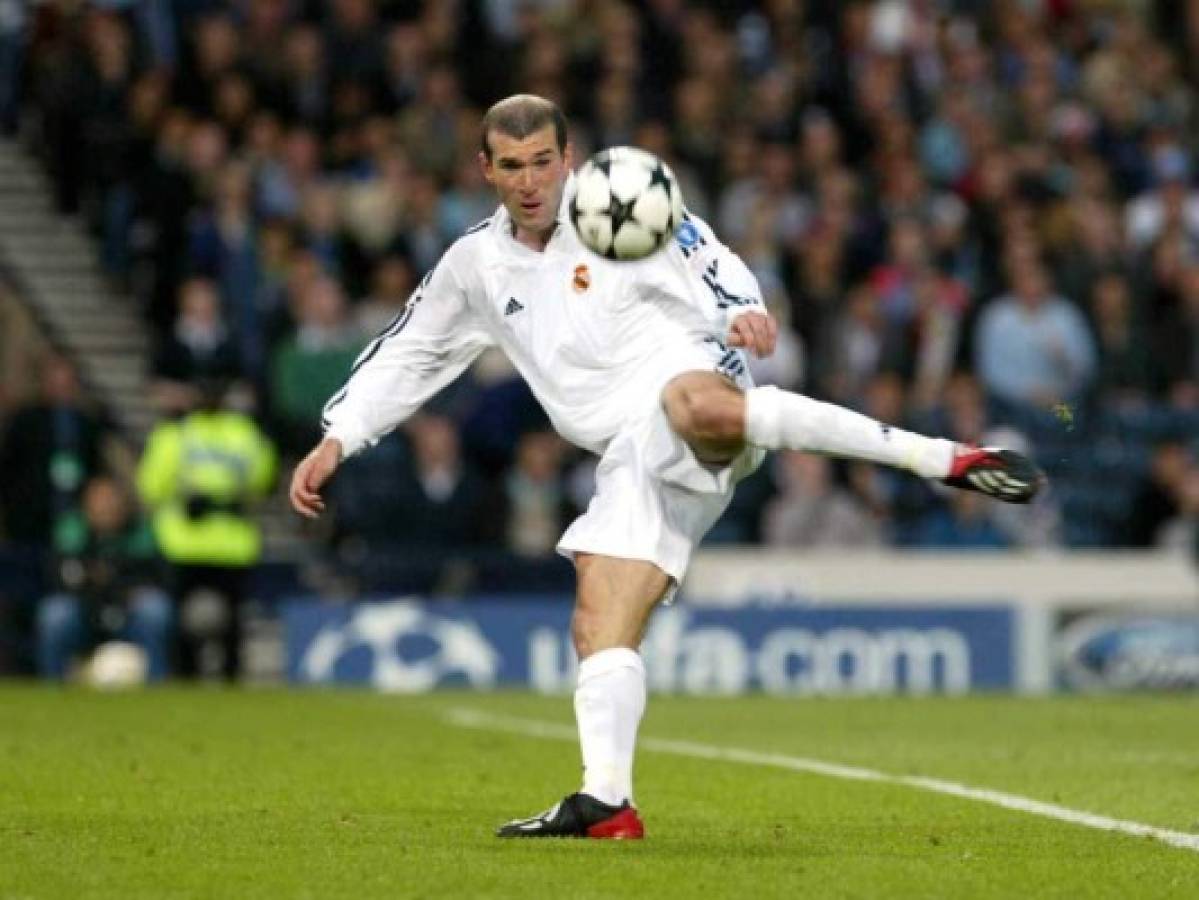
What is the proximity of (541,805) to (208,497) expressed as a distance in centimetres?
910

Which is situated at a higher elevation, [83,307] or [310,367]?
[83,307]

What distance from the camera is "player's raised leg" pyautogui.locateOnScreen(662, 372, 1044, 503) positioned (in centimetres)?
791

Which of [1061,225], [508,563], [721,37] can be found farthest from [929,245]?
[508,563]

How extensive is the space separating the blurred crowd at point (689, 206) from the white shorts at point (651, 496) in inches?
411

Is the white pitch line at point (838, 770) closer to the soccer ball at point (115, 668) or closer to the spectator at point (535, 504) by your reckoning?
the soccer ball at point (115, 668)

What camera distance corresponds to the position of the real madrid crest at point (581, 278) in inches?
340

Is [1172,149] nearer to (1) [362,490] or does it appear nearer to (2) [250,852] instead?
(1) [362,490]

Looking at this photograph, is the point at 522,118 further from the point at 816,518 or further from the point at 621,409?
the point at 816,518

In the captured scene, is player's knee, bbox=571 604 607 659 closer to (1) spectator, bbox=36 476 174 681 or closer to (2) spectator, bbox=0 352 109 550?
(1) spectator, bbox=36 476 174 681

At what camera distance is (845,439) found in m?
8.05

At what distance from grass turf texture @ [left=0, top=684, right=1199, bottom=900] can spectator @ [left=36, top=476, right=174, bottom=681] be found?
9.03 ft

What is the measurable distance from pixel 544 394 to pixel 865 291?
1262cm

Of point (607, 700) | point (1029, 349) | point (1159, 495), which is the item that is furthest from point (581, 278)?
point (1029, 349)

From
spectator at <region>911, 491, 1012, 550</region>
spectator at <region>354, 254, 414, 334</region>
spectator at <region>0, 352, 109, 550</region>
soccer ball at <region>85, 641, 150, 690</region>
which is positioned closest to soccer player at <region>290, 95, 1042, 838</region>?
soccer ball at <region>85, 641, 150, 690</region>
